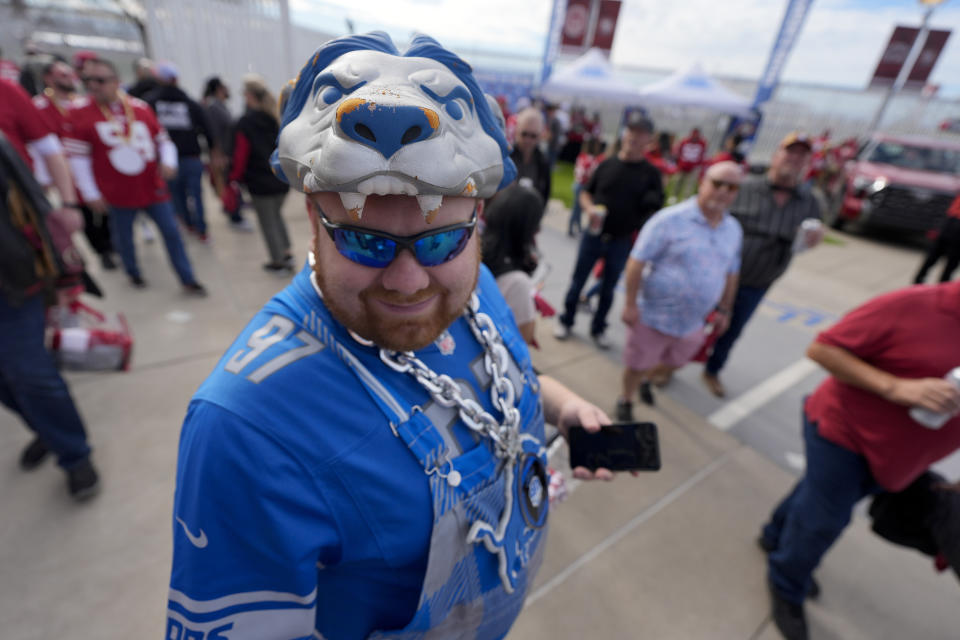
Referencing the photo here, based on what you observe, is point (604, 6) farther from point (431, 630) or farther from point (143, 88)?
point (431, 630)

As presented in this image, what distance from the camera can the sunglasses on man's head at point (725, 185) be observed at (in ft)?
7.98

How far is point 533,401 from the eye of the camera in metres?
1.20

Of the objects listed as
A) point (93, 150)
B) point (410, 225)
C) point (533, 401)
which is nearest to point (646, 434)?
point (533, 401)

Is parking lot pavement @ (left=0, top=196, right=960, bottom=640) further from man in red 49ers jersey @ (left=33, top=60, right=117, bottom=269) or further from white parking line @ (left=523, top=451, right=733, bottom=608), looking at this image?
man in red 49ers jersey @ (left=33, top=60, right=117, bottom=269)

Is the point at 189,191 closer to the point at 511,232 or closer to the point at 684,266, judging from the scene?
the point at 511,232

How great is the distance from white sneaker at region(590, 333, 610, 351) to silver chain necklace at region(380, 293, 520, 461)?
10.1ft

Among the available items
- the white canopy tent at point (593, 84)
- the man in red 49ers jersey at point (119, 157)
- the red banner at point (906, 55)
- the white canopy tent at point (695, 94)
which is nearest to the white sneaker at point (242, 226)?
the man in red 49ers jersey at point (119, 157)

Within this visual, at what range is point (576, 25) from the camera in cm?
1374

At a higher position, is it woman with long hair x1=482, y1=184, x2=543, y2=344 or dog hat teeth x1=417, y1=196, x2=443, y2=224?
dog hat teeth x1=417, y1=196, x2=443, y2=224

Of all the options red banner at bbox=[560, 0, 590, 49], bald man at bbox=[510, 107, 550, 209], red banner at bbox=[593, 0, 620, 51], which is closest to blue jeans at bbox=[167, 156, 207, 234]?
bald man at bbox=[510, 107, 550, 209]

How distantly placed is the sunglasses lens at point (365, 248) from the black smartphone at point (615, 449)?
81cm

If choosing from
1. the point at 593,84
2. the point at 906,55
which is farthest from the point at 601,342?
the point at 906,55

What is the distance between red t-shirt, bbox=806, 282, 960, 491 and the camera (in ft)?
5.08

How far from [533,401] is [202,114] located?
18.8ft
